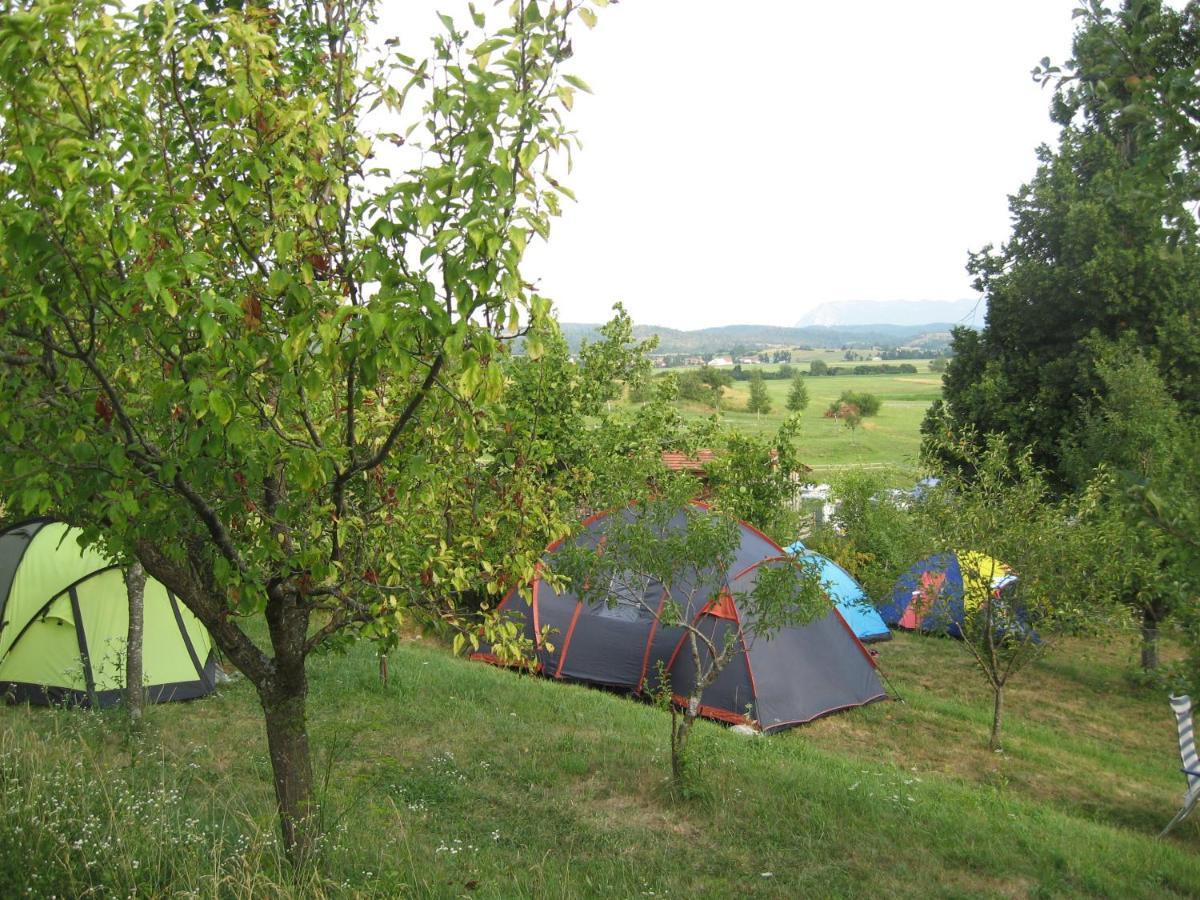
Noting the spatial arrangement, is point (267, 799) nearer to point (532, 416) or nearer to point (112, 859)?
point (112, 859)

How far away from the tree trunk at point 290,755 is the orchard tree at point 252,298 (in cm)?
1

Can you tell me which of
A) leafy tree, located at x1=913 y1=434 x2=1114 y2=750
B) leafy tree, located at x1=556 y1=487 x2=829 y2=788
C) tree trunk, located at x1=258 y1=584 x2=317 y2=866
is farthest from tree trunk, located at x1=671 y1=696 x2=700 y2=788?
leafy tree, located at x1=913 y1=434 x2=1114 y2=750

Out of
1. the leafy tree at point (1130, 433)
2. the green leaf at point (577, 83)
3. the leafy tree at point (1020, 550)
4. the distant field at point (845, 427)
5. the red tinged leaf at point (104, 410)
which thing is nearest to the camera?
the green leaf at point (577, 83)

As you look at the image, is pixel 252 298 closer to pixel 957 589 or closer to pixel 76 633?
pixel 76 633

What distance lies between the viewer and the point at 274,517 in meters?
3.70

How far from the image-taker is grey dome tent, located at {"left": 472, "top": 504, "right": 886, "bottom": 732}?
10.6 m

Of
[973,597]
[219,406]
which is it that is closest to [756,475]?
[973,597]

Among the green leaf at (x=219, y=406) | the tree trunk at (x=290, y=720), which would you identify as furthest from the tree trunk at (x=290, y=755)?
the green leaf at (x=219, y=406)

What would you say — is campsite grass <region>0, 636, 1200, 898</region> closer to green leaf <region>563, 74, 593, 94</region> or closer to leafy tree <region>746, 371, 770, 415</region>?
green leaf <region>563, 74, 593, 94</region>

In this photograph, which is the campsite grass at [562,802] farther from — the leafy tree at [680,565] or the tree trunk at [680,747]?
the leafy tree at [680,565]

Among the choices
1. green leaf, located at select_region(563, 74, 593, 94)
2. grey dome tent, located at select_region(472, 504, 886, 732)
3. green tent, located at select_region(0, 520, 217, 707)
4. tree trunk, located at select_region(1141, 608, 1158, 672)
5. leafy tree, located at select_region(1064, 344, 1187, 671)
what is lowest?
tree trunk, located at select_region(1141, 608, 1158, 672)

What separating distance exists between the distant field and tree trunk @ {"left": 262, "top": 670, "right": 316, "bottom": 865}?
31.3 m

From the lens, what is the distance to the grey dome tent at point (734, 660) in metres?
10.6

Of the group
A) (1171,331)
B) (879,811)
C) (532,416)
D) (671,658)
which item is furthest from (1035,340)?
(532,416)
